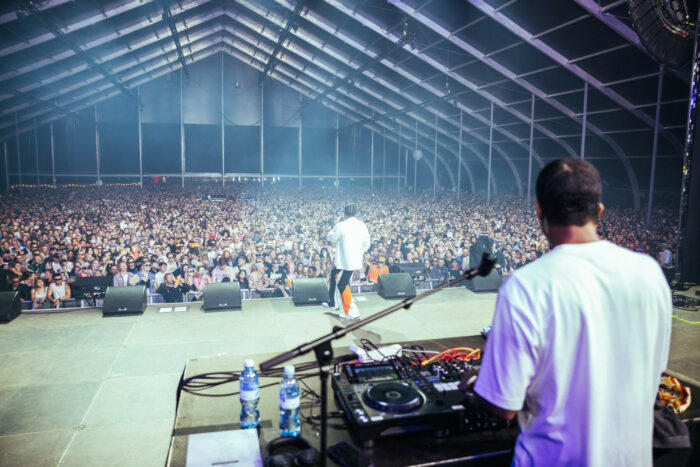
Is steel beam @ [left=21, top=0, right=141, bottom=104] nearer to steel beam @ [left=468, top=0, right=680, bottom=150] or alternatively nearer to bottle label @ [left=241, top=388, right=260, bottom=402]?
steel beam @ [left=468, top=0, right=680, bottom=150]

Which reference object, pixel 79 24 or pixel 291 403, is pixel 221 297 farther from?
pixel 79 24

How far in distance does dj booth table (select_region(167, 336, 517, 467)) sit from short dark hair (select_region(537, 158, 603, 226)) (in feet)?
3.81

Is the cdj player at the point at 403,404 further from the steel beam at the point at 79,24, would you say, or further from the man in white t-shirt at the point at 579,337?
the steel beam at the point at 79,24

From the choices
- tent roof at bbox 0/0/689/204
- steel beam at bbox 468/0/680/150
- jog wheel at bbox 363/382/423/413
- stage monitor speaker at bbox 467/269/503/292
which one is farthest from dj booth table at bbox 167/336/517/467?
steel beam at bbox 468/0/680/150

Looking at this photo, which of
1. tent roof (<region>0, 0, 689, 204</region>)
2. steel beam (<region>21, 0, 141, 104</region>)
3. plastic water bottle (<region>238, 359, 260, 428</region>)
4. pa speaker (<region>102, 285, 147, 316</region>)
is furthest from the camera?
tent roof (<region>0, 0, 689, 204</region>)

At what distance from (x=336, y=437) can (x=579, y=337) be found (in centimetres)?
127

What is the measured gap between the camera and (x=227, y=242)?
9078 mm

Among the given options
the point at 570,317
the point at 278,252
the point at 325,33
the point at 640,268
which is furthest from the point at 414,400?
the point at 325,33

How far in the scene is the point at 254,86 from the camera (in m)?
26.4

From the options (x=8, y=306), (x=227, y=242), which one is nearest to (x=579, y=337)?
(x=8, y=306)

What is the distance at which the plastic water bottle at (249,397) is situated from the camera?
225 centimetres

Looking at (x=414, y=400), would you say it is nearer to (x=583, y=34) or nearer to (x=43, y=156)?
(x=583, y=34)

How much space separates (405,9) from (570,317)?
13.4 metres

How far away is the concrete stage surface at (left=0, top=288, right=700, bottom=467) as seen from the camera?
3.29 metres
